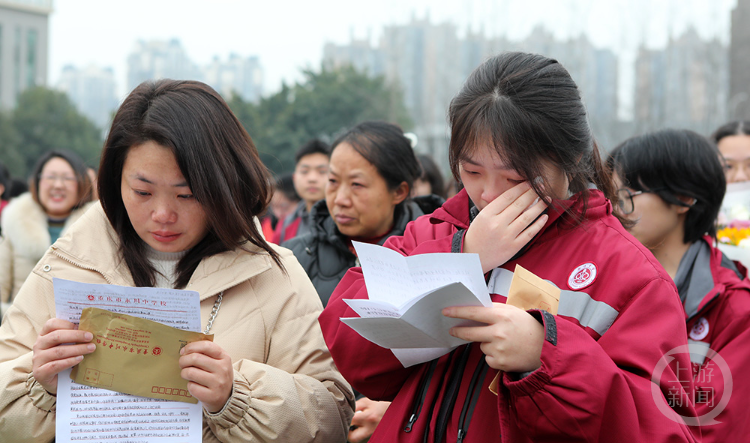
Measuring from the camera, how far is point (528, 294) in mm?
1355

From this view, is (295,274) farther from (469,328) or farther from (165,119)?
(469,328)

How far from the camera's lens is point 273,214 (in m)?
8.58

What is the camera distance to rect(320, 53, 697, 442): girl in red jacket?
126 centimetres

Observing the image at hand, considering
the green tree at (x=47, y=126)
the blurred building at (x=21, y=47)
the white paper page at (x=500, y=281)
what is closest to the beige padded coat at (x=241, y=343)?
the white paper page at (x=500, y=281)

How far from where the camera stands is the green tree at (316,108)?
22.1 metres

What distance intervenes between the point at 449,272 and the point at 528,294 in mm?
192

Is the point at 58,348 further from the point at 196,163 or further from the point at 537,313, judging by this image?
the point at 537,313

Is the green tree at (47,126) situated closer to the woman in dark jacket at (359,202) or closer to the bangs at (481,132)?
the woman in dark jacket at (359,202)

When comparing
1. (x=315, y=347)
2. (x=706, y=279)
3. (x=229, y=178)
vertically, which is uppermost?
(x=229, y=178)

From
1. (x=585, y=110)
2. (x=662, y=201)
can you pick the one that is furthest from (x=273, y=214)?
Result: (x=585, y=110)

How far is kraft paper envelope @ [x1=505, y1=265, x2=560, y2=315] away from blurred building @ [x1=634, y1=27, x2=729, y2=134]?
19265 mm

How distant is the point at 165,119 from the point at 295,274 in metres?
0.63

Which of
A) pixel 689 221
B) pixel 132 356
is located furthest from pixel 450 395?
pixel 689 221

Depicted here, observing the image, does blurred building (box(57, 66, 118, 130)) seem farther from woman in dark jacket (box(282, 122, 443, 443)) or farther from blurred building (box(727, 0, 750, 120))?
woman in dark jacket (box(282, 122, 443, 443))
